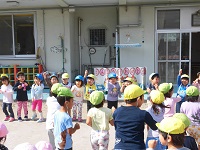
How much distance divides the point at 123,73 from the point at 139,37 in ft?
6.00

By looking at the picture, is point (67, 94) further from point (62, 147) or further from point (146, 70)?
point (146, 70)

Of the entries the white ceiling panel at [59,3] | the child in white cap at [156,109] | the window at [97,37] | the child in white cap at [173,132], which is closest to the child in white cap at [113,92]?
the child in white cap at [156,109]

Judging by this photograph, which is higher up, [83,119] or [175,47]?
[175,47]

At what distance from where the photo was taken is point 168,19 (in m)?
10.3

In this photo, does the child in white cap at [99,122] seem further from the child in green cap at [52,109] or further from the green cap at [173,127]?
the green cap at [173,127]

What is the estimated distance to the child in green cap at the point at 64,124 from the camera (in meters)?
3.15

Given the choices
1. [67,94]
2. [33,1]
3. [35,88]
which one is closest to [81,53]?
[33,1]

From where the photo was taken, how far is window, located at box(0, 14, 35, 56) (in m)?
11.2

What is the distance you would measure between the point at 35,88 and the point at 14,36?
18.0 feet

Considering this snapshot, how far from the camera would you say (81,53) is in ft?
39.8

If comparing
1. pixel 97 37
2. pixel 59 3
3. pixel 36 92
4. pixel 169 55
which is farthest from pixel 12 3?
pixel 169 55

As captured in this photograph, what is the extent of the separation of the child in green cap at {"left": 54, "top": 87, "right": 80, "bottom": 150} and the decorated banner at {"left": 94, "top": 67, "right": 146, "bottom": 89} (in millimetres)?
6156

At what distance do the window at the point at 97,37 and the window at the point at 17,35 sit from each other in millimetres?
2670

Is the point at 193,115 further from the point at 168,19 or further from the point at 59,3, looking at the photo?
the point at 59,3
